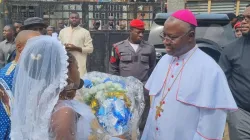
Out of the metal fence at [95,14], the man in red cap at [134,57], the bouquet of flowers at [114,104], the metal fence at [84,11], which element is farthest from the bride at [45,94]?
the metal fence at [84,11]

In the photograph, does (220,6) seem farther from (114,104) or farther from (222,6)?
(114,104)

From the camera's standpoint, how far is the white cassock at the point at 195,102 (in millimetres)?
3275

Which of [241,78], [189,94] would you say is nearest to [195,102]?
[189,94]

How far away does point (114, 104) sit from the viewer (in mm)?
3504

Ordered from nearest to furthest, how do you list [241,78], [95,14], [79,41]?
1. [241,78]
2. [79,41]
3. [95,14]

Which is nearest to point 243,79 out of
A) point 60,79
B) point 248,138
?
point 248,138

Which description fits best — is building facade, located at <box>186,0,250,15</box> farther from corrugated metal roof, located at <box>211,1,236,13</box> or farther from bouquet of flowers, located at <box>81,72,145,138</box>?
bouquet of flowers, located at <box>81,72,145,138</box>

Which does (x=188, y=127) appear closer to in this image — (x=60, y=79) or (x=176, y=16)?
(x=176, y=16)

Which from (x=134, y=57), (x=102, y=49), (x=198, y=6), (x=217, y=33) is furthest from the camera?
(x=198, y=6)

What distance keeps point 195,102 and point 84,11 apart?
880 centimetres

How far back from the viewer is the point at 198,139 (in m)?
3.29

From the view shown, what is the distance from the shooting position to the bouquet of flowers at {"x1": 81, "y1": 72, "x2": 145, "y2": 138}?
136 inches

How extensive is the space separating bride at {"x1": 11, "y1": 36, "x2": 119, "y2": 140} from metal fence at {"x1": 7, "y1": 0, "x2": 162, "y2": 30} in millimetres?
9005

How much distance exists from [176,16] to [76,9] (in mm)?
8658
